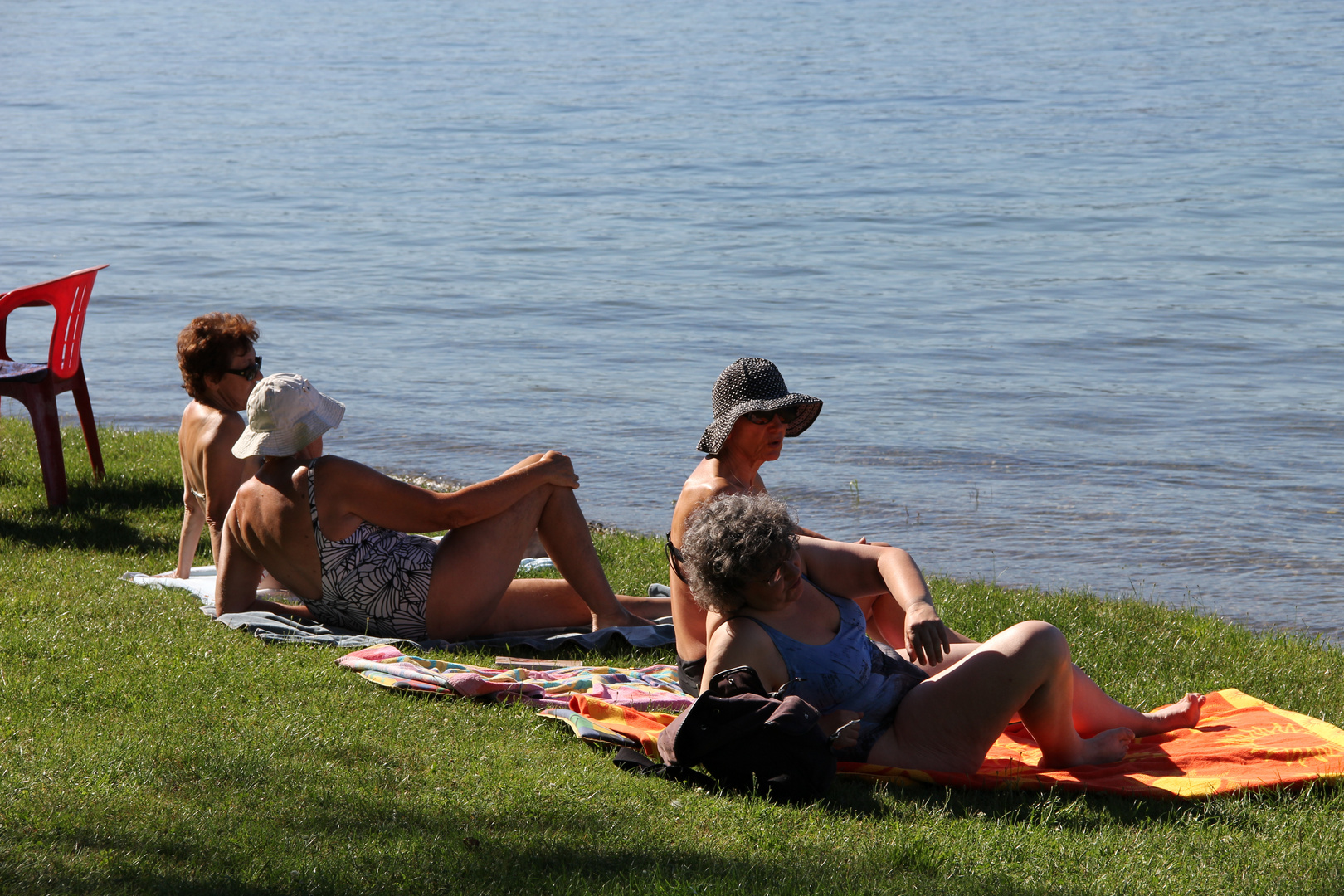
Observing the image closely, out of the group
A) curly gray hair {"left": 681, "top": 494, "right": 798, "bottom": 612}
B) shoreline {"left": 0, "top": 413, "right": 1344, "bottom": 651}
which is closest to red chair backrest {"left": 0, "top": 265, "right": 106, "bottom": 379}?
shoreline {"left": 0, "top": 413, "right": 1344, "bottom": 651}

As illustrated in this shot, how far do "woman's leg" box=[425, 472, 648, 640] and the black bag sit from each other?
183 centimetres

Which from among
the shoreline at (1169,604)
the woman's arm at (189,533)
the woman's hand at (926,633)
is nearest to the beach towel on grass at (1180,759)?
the woman's hand at (926,633)

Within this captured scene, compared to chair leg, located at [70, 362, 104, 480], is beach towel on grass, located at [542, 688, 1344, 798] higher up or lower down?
lower down

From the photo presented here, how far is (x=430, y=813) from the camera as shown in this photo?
3.87m

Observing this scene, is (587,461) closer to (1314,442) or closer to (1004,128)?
(1314,442)

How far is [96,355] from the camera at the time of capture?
15.1 meters

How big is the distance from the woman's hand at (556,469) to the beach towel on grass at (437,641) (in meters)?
0.65

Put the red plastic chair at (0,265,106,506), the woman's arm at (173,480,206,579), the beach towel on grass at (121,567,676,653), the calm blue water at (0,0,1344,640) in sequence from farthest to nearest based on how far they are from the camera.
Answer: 1. the calm blue water at (0,0,1344,640)
2. the red plastic chair at (0,265,106,506)
3. the woman's arm at (173,480,206,579)
4. the beach towel on grass at (121,567,676,653)

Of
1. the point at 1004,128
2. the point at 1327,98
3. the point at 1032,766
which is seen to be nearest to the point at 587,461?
the point at 1032,766

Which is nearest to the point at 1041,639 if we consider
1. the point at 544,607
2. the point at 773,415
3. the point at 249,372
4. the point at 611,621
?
the point at 773,415

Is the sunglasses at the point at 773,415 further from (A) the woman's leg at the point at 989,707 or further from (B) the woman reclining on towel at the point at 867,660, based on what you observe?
(A) the woman's leg at the point at 989,707

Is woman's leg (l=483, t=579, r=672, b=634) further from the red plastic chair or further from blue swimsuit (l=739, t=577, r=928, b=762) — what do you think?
the red plastic chair

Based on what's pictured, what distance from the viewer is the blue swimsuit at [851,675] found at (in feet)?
14.0

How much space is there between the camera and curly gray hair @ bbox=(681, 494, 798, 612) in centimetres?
413
